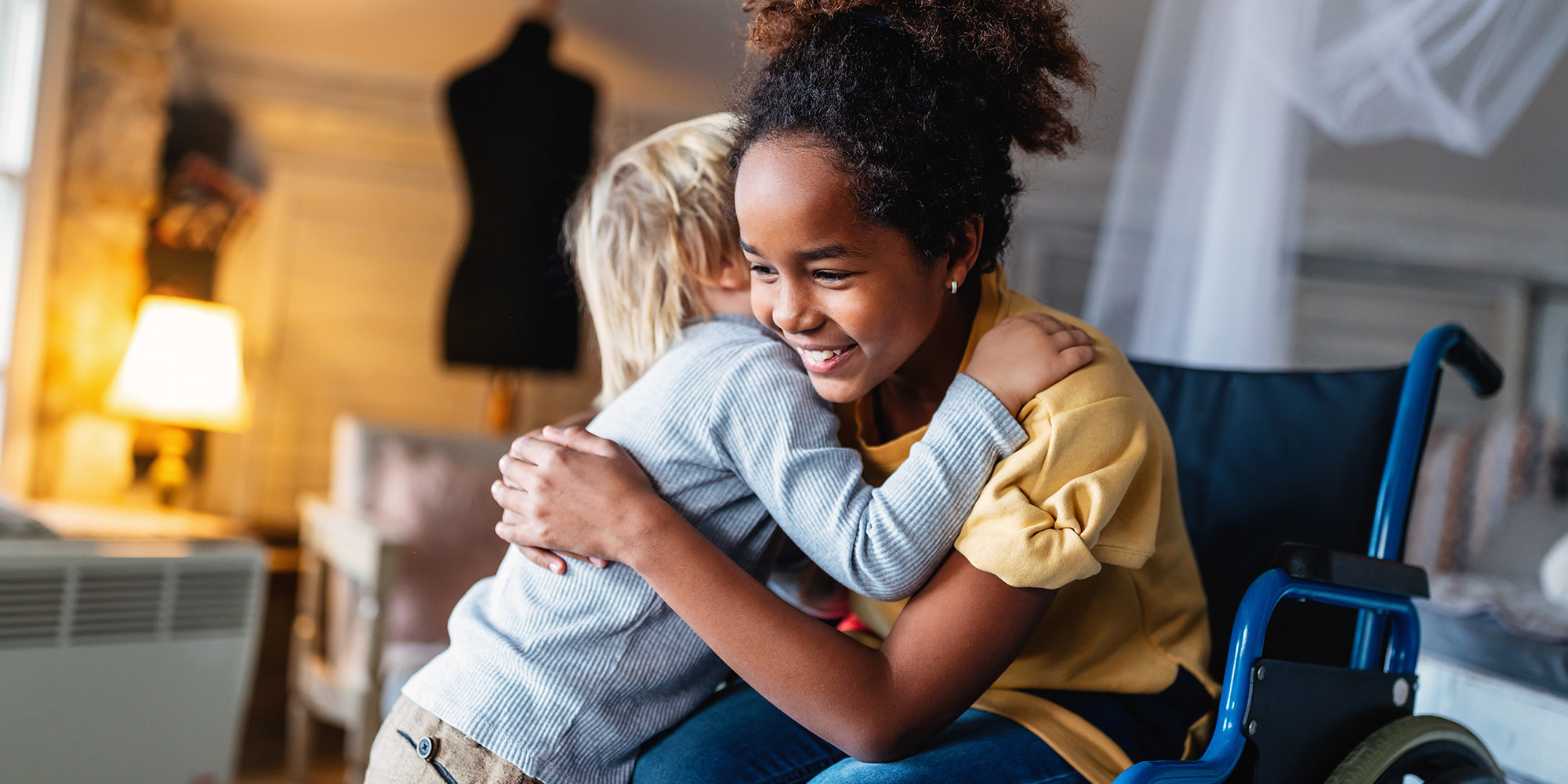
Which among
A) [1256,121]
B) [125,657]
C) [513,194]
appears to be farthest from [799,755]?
[513,194]

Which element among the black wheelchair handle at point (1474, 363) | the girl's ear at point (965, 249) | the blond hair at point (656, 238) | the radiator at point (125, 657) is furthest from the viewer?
the radiator at point (125, 657)

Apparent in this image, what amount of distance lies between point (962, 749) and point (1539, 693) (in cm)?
120

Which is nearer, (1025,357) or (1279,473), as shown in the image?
(1025,357)

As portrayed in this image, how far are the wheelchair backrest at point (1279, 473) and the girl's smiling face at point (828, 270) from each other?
55cm

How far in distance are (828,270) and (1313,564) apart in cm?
48

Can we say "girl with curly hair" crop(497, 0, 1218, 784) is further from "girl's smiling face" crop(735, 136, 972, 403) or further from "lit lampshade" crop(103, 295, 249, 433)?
"lit lampshade" crop(103, 295, 249, 433)

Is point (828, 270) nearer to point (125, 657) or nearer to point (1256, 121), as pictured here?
point (1256, 121)

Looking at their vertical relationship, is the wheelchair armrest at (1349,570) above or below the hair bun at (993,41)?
below

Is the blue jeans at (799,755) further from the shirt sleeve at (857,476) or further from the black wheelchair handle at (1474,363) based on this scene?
the black wheelchair handle at (1474,363)

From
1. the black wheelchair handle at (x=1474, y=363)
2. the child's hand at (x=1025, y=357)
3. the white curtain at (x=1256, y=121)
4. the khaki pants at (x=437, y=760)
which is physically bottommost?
the khaki pants at (x=437, y=760)

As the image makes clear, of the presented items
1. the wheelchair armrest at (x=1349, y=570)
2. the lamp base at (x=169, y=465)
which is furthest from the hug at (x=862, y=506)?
the lamp base at (x=169, y=465)

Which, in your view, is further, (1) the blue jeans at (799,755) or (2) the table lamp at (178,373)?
(2) the table lamp at (178,373)

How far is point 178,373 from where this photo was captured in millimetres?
2691

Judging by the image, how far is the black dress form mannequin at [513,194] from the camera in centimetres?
286
